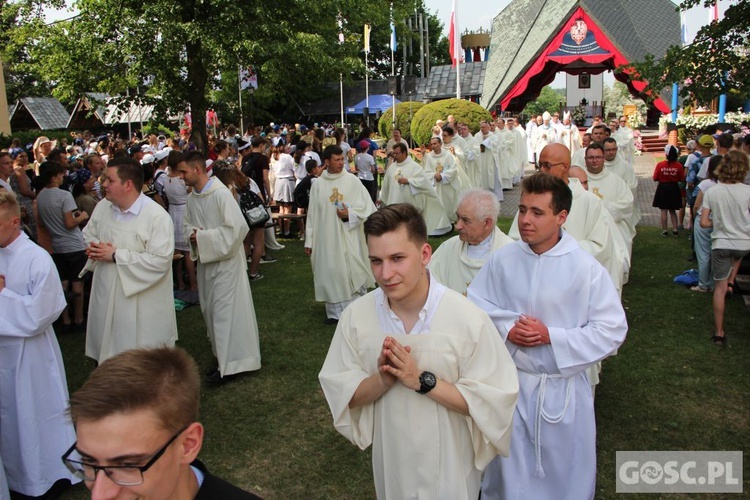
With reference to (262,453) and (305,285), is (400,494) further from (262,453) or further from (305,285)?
(305,285)

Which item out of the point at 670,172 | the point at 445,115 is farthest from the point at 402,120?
the point at 670,172

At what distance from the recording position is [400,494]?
309 centimetres

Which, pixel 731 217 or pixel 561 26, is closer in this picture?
pixel 731 217

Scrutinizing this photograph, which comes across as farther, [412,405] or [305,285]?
[305,285]

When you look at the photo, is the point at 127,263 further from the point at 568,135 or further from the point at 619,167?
the point at 568,135

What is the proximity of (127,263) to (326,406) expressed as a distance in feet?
6.97

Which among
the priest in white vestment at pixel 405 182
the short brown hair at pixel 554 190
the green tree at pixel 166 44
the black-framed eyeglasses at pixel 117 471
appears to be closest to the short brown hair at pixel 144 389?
the black-framed eyeglasses at pixel 117 471

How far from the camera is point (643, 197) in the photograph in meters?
18.5

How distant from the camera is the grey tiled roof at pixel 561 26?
31.2 meters

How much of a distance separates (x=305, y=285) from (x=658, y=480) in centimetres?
658

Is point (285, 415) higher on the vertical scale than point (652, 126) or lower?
lower

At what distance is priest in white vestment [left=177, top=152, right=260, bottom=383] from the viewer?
6.55m

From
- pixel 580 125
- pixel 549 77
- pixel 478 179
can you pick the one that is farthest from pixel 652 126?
pixel 478 179

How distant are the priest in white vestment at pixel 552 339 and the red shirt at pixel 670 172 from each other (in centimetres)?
991
